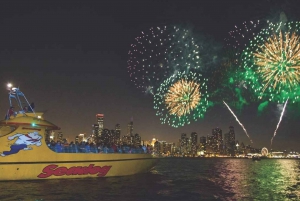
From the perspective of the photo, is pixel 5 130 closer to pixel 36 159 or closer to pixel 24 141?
pixel 24 141

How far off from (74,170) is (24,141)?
4.49m

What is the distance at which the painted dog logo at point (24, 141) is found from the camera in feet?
72.9

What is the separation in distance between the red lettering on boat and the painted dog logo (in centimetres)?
211

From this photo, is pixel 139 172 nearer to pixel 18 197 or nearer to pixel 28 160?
pixel 28 160

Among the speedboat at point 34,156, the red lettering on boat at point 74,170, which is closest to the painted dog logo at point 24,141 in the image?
the speedboat at point 34,156

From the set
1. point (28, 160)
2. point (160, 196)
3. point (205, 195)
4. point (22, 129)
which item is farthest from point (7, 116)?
point (205, 195)

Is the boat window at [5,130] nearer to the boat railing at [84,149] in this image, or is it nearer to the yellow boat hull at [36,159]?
the yellow boat hull at [36,159]

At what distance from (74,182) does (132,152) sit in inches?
281

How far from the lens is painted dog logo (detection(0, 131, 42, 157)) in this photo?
22234 millimetres

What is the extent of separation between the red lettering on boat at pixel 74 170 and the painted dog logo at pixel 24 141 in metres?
2.11

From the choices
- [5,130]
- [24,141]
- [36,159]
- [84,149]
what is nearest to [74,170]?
[84,149]

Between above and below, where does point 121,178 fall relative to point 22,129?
below

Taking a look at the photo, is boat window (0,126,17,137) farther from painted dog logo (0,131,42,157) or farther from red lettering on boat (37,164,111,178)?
Answer: red lettering on boat (37,164,111,178)

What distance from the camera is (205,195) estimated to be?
70.8 feet
